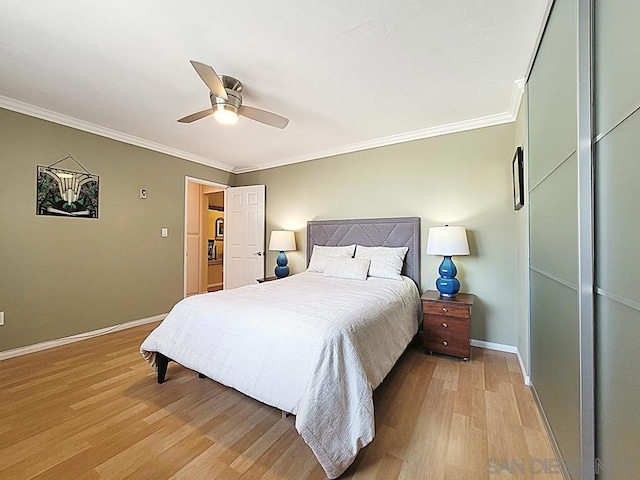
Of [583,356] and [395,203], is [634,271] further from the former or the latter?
[395,203]

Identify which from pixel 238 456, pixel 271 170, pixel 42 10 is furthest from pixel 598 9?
pixel 271 170

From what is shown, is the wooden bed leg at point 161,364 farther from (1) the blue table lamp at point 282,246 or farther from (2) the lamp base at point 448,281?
(2) the lamp base at point 448,281

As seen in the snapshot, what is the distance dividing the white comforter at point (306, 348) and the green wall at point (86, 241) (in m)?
1.68

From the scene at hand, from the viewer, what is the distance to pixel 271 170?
473cm

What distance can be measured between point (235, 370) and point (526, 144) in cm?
269

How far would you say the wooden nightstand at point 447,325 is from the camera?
104 inches

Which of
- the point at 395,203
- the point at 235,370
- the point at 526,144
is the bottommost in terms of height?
the point at 235,370

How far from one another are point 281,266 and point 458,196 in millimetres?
2553

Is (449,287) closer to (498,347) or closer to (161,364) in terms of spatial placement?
(498,347)

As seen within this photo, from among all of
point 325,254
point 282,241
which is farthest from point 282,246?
point 325,254

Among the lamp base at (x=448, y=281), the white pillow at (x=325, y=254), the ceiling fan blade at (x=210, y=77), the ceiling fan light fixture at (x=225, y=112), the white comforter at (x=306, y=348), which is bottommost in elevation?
the white comforter at (x=306, y=348)

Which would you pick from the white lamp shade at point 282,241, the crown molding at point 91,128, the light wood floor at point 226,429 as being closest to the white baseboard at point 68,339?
the light wood floor at point 226,429

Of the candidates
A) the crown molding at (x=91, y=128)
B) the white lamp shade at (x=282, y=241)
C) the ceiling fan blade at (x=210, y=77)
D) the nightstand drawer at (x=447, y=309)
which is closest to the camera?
the ceiling fan blade at (x=210, y=77)

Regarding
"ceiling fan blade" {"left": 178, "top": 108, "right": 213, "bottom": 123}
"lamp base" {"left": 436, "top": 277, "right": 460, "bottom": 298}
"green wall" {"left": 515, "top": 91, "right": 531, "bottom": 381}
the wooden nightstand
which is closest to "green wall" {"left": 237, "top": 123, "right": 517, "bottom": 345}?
"green wall" {"left": 515, "top": 91, "right": 531, "bottom": 381}
